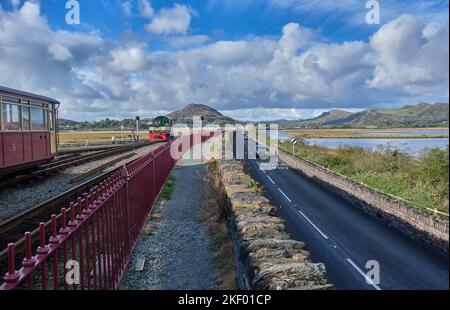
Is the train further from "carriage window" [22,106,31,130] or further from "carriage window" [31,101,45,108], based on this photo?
"carriage window" [22,106,31,130]

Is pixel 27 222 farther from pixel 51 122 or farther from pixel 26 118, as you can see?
pixel 51 122

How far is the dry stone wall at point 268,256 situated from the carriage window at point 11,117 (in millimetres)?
9582

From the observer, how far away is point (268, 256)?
4348 mm

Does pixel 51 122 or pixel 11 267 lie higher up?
pixel 51 122

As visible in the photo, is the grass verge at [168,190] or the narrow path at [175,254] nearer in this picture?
the narrow path at [175,254]

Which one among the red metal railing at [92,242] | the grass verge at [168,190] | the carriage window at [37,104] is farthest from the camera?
the carriage window at [37,104]

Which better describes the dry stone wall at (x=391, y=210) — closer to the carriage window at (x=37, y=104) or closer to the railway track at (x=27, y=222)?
the railway track at (x=27, y=222)

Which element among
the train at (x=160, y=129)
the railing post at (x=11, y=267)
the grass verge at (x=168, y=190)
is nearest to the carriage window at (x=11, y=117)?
the grass verge at (x=168, y=190)

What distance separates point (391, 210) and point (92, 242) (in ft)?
31.9

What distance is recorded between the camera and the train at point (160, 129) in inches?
1978

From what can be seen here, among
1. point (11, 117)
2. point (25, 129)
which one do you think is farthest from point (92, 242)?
point (25, 129)
